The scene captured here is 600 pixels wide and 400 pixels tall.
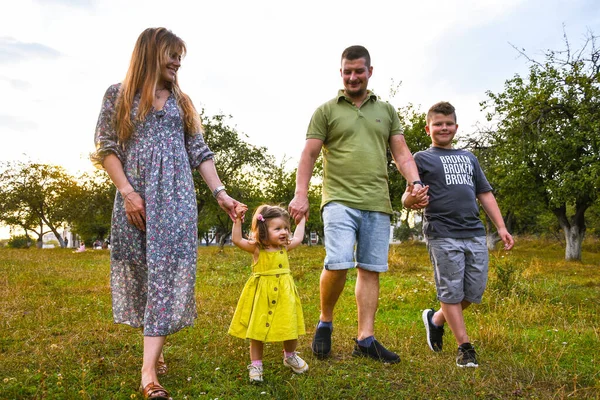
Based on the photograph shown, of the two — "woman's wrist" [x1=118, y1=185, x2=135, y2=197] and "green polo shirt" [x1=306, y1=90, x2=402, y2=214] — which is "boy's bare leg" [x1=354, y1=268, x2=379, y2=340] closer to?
"green polo shirt" [x1=306, y1=90, x2=402, y2=214]

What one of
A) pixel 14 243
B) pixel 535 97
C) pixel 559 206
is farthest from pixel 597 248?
pixel 14 243

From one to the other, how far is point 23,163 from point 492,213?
158 ft

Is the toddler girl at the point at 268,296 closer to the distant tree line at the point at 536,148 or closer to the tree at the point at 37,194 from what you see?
the distant tree line at the point at 536,148

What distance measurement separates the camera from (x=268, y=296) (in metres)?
3.62

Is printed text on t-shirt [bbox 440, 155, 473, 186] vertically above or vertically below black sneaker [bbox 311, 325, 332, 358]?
above

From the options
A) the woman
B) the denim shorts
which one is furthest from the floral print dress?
the denim shorts

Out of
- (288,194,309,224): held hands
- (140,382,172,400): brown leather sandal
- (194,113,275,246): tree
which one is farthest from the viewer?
(194,113,275,246): tree

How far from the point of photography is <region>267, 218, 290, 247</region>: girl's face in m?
3.76

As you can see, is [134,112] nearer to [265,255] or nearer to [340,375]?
[265,255]

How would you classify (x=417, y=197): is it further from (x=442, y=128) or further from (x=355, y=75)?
(x=355, y=75)

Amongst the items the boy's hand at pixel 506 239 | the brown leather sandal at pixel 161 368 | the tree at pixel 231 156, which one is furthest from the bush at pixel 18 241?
the boy's hand at pixel 506 239

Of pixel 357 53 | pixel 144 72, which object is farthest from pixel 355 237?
pixel 144 72

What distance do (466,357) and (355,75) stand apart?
98.2 inches

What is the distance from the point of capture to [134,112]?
341 cm
